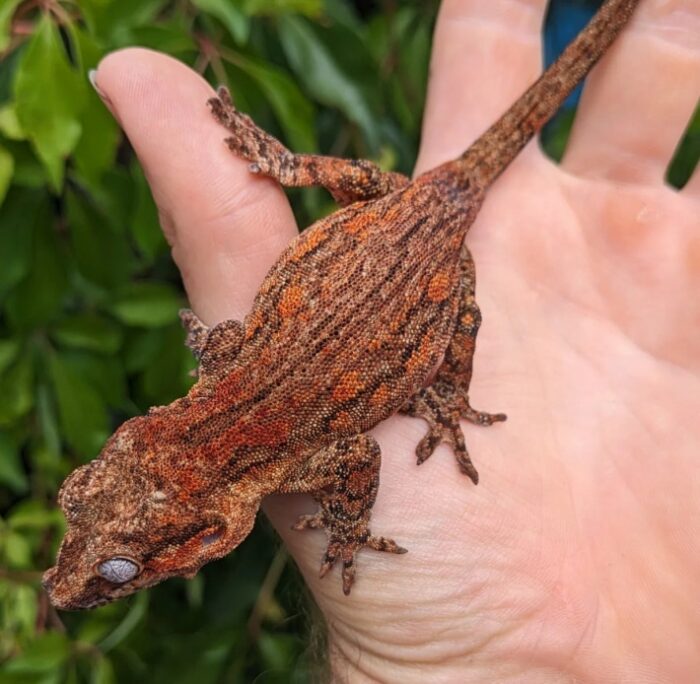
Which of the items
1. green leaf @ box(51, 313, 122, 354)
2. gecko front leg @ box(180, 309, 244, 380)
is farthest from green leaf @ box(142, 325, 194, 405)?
gecko front leg @ box(180, 309, 244, 380)

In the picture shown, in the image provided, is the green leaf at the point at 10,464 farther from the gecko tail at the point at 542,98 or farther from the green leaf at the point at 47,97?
the gecko tail at the point at 542,98

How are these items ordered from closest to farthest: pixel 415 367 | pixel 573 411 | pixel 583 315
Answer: pixel 415 367
pixel 573 411
pixel 583 315

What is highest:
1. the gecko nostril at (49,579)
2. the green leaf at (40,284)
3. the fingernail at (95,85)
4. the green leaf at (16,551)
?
the fingernail at (95,85)

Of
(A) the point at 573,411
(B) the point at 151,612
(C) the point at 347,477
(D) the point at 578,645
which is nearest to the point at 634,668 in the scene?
(D) the point at 578,645

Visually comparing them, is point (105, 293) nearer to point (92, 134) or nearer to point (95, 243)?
point (95, 243)

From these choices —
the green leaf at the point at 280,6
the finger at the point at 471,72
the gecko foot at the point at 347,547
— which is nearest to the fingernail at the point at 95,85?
the green leaf at the point at 280,6

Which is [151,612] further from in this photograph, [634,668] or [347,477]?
[634,668]

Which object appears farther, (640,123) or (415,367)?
(640,123)
